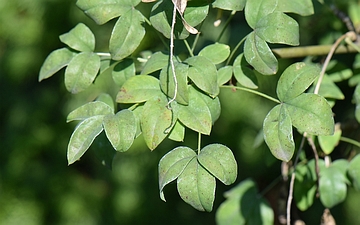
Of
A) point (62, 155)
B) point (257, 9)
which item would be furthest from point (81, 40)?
point (62, 155)

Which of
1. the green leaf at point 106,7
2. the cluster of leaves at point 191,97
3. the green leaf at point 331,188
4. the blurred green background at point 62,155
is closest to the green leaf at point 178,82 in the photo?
the cluster of leaves at point 191,97

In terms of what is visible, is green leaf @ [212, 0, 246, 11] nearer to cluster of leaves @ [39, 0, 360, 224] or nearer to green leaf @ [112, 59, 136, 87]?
cluster of leaves @ [39, 0, 360, 224]

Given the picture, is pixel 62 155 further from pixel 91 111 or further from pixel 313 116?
pixel 313 116

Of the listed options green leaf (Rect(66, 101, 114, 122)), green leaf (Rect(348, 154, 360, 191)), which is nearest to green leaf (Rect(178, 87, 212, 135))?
green leaf (Rect(66, 101, 114, 122))

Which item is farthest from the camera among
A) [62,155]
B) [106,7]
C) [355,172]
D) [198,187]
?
[62,155]

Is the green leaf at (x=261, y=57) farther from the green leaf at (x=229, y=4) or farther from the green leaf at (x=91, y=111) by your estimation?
the green leaf at (x=91, y=111)

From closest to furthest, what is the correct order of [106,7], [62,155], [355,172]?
[106,7] → [355,172] → [62,155]
